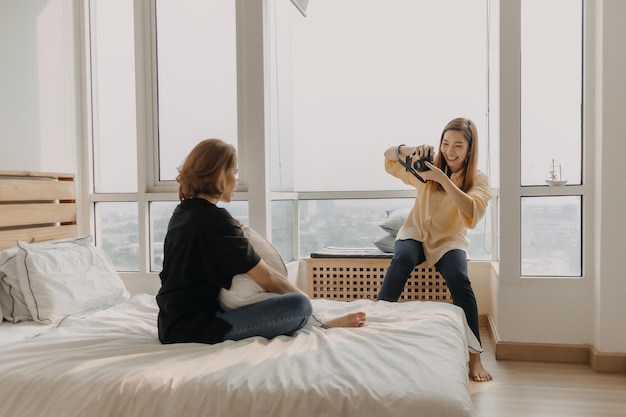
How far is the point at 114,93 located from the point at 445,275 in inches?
89.6

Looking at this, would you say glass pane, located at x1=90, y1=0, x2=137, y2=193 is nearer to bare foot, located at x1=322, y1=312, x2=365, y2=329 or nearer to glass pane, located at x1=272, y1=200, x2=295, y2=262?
glass pane, located at x1=272, y1=200, x2=295, y2=262

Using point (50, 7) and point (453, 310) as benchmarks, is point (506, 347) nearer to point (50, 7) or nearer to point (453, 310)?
point (453, 310)

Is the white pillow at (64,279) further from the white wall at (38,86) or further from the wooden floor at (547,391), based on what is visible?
the wooden floor at (547,391)

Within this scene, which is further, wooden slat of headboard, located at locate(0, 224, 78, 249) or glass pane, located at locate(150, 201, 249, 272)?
glass pane, located at locate(150, 201, 249, 272)

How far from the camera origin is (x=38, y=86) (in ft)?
10.3

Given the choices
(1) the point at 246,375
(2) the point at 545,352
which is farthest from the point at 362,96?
(1) the point at 246,375

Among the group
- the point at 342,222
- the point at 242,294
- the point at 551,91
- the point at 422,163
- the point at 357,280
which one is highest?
the point at 551,91

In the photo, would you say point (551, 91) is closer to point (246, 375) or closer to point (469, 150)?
point (469, 150)

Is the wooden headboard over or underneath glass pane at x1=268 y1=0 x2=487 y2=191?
underneath

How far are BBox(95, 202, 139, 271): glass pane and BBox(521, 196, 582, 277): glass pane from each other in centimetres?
228

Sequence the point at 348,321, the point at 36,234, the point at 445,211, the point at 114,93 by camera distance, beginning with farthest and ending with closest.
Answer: the point at 114,93, the point at 445,211, the point at 36,234, the point at 348,321

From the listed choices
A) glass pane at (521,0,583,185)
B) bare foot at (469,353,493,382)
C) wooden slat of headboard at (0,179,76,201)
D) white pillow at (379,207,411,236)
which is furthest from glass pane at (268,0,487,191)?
bare foot at (469,353,493,382)

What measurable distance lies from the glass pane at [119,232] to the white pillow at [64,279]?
76cm

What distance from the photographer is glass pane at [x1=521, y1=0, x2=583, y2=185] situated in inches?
122
